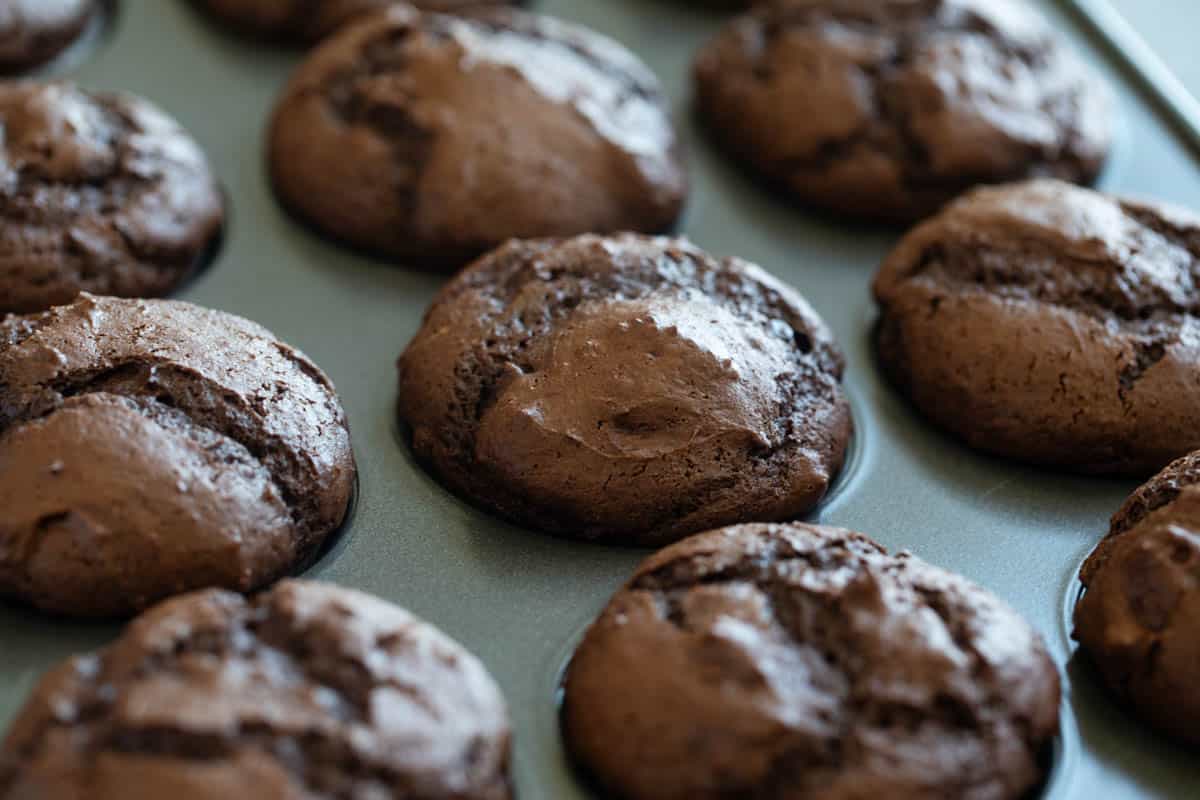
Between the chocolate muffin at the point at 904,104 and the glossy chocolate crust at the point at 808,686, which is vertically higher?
the chocolate muffin at the point at 904,104

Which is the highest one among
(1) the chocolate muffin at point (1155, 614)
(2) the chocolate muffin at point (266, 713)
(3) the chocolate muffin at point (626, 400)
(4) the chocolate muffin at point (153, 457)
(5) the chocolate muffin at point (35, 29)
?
(1) the chocolate muffin at point (1155, 614)

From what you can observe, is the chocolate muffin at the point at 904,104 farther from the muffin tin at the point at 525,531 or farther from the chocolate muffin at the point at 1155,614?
the chocolate muffin at the point at 1155,614

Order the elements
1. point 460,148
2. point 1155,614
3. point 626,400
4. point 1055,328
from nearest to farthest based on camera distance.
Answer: point 1155,614 < point 626,400 < point 1055,328 < point 460,148

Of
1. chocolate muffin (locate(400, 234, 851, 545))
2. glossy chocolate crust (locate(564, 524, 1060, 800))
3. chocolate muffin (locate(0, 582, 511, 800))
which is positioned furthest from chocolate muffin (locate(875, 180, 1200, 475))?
chocolate muffin (locate(0, 582, 511, 800))

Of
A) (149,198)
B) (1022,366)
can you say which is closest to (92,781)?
(149,198)

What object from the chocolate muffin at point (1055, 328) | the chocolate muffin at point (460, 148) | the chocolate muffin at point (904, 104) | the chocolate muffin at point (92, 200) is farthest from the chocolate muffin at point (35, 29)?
the chocolate muffin at point (1055, 328)

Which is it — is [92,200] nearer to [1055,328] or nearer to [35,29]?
[35,29]

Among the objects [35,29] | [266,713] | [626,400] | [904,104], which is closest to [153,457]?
[266,713]
